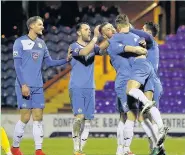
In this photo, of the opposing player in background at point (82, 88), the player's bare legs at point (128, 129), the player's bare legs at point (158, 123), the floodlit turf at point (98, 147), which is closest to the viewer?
the player's bare legs at point (158, 123)

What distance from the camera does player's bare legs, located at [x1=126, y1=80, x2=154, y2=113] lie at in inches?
364

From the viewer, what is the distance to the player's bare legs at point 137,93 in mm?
9242

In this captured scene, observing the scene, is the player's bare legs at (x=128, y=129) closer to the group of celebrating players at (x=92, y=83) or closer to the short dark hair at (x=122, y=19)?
the group of celebrating players at (x=92, y=83)

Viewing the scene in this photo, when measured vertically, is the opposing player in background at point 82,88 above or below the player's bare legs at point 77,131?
above

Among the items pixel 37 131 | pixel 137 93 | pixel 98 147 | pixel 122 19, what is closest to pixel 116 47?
pixel 122 19

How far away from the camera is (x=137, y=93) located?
9391 millimetres

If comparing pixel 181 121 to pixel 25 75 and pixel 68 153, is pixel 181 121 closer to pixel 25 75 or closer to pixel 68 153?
pixel 68 153

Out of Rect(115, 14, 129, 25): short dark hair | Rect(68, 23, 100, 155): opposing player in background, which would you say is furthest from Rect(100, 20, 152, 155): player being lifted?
Rect(68, 23, 100, 155): opposing player in background

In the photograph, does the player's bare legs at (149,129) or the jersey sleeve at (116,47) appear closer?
the jersey sleeve at (116,47)

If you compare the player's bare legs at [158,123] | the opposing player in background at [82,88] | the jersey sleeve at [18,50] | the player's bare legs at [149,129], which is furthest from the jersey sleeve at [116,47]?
the jersey sleeve at [18,50]

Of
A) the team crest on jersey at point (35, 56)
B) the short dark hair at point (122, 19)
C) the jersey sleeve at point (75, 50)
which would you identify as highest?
the short dark hair at point (122, 19)

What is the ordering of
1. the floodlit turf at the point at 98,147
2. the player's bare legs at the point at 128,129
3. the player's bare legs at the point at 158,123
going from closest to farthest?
1. the player's bare legs at the point at 158,123
2. the player's bare legs at the point at 128,129
3. the floodlit turf at the point at 98,147

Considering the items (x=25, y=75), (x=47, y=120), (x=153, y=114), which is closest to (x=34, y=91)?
(x=25, y=75)

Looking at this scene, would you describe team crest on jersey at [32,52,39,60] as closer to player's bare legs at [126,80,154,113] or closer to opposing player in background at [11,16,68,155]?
opposing player in background at [11,16,68,155]
